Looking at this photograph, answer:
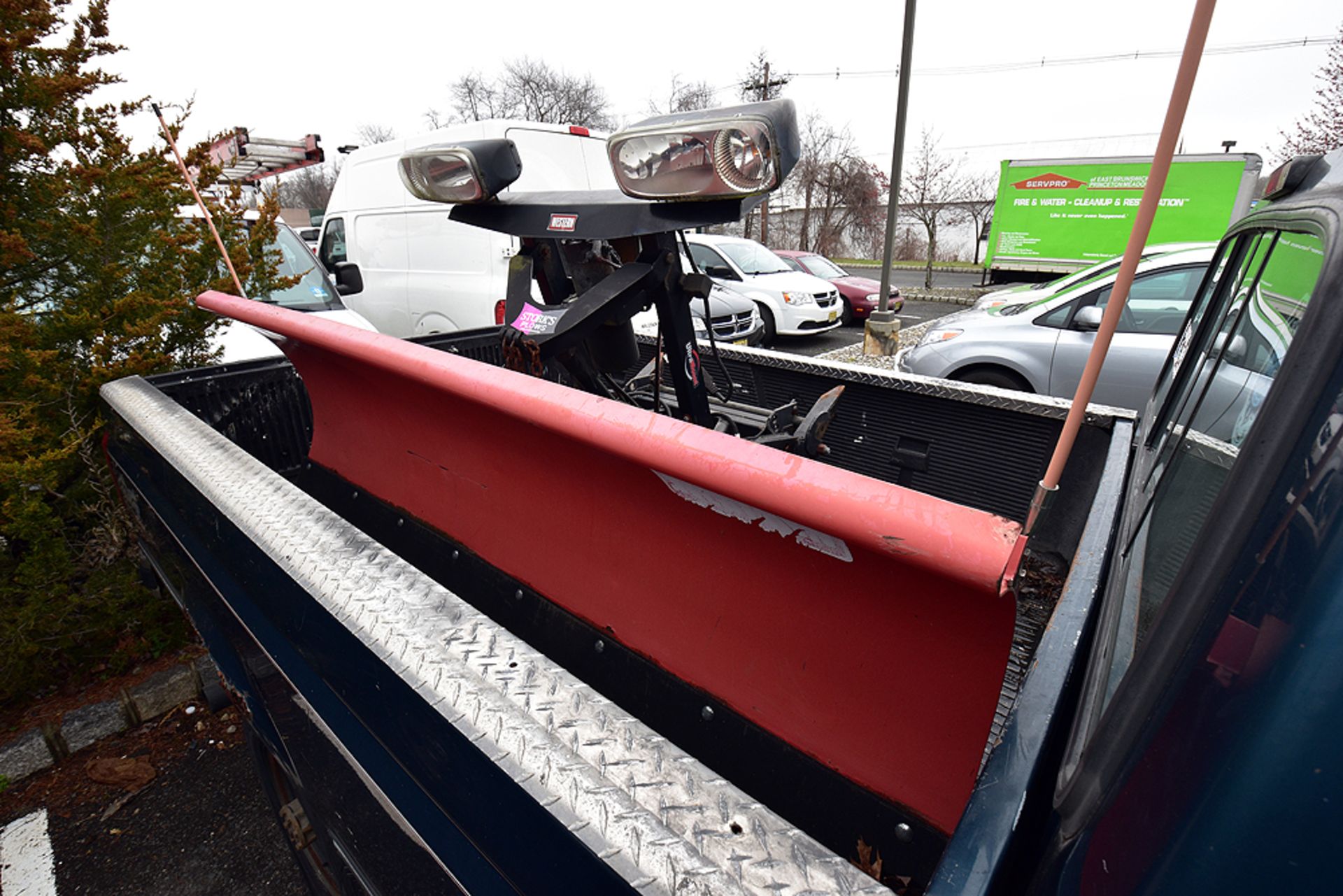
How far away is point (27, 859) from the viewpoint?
6.54 feet

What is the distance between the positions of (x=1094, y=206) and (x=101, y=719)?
67.2 ft

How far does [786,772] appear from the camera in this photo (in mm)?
1317

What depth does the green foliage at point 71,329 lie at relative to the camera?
2389mm

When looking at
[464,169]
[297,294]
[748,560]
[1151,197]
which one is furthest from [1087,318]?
[297,294]

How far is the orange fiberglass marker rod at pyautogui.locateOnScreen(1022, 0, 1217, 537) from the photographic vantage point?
20.7 inches

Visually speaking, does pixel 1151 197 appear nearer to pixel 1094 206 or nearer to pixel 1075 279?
pixel 1075 279

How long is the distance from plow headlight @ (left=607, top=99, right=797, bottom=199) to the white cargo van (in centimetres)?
374

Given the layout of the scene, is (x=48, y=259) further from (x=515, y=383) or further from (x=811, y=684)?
(x=811, y=684)

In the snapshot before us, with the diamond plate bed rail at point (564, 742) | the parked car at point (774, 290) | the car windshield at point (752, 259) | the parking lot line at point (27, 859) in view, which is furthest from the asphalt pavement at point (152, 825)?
the car windshield at point (752, 259)

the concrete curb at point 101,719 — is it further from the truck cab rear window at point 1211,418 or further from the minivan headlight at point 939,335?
the minivan headlight at point 939,335

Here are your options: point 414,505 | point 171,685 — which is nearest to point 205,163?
point 414,505

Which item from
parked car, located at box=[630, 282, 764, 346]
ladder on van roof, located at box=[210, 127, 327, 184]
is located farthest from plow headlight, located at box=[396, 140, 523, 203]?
parked car, located at box=[630, 282, 764, 346]

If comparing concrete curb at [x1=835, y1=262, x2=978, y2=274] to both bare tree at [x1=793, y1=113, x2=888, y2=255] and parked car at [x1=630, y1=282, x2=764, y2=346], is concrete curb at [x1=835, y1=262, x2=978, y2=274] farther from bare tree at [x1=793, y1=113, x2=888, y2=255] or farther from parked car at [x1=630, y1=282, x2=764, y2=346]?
parked car at [x1=630, y1=282, x2=764, y2=346]

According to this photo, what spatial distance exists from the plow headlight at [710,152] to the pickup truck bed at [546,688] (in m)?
0.79
